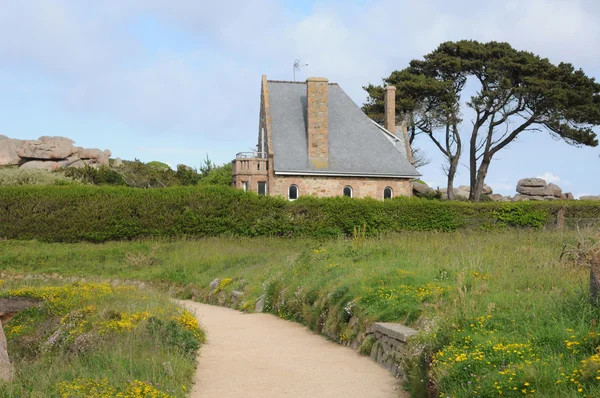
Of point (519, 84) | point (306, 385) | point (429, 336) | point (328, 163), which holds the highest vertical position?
point (519, 84)

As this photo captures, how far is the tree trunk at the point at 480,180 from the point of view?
178ft

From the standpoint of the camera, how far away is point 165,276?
24812 millimetres

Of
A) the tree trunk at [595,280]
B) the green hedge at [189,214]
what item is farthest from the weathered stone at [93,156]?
the tree trunk at [595,280]

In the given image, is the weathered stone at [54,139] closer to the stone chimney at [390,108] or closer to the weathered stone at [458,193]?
the stone chimney at [390,108]

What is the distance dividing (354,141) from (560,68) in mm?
18908

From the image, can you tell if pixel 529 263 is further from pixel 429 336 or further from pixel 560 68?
pixel 560 68

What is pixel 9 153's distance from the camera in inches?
2357

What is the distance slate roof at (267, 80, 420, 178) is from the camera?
141 ft

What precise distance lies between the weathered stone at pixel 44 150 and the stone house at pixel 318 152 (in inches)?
838

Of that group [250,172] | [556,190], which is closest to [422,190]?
[556,190]

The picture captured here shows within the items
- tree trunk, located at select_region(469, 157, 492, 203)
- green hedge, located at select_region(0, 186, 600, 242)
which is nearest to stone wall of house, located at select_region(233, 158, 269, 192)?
green hedge, located at select_region(0, 186, 600, 242)

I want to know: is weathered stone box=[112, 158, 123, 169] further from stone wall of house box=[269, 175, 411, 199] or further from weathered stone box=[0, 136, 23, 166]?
stone wall of house box=[269, 175, 411, 199]

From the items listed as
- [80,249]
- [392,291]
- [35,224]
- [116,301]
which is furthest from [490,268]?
[35,224]

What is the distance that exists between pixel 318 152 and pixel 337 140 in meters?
2.30
